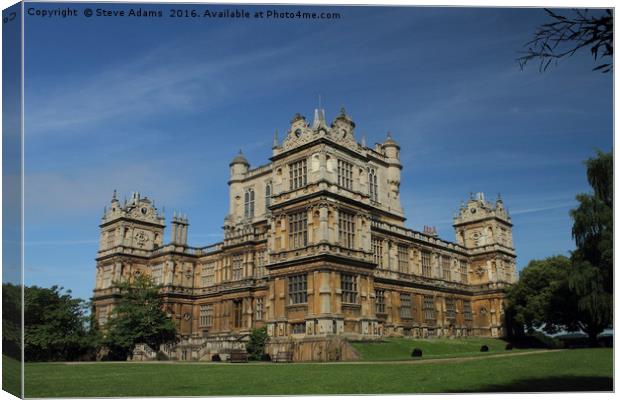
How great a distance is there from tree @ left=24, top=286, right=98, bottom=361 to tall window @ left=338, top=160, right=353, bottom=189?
2235cm

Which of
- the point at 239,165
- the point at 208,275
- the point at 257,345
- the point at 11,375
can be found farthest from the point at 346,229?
the point at 11,375

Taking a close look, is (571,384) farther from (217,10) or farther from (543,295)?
(543,295)

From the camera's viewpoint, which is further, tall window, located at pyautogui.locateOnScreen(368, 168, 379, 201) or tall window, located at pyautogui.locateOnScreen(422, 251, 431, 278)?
tall window, located at pyautogui.locateOnScreen(368, 168, 379, 201)

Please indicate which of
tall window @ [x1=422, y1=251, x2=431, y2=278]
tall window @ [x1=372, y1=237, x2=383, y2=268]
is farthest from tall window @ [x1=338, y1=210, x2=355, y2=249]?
tall window @ [x1=422, y1=251, x2=431, y2=278]

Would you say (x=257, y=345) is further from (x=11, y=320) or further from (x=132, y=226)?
(x=132, y=226)

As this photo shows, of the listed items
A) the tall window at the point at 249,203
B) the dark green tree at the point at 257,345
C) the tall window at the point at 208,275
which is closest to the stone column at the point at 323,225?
the dark green tree at the point at 257,345

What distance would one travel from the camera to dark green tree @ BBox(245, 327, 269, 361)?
41.1 metres

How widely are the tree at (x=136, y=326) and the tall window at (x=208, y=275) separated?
730 cm

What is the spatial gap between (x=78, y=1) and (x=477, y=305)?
51.7m

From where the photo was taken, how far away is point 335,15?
23.8 metres

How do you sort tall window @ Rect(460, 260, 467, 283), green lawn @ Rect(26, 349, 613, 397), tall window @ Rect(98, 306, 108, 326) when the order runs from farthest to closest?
tall window @ Rect(460, 260, 467, 283) < tall window @ Rect(98, 306, 108, 326) < green lawn @ Rect(26, 349, 613, 397)

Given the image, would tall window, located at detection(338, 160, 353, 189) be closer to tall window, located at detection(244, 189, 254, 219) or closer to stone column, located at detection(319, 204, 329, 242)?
stone column, located at detection(319, 204, 329, 242)

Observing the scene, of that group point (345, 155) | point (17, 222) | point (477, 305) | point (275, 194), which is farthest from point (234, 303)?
point (17, 222)

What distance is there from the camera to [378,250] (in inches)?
2025
